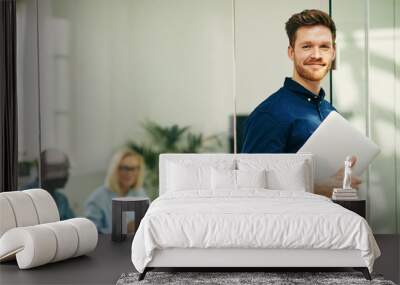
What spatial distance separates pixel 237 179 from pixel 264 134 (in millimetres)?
1031

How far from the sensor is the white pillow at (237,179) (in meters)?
6.55

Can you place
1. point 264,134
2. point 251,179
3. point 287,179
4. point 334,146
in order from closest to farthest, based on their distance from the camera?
point 251,179 → point 287,179 → point 334,146 → point 264,134

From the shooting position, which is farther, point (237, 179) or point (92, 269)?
point (237, 179)

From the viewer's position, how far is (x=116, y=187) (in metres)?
7.56

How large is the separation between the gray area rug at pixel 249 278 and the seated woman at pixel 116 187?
7.64 ft

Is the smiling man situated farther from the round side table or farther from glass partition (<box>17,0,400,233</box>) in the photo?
the round side table

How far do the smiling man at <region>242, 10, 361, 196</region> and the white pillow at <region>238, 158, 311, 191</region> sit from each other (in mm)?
488

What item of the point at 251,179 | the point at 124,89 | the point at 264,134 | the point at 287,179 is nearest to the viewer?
the point at 251,179

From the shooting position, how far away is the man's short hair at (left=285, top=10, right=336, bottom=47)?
750 cm

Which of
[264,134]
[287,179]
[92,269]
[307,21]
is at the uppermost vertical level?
[307,21]

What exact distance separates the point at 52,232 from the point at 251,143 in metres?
2.68

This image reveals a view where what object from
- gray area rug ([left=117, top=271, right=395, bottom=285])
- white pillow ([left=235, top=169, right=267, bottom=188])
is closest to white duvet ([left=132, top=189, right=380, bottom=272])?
gray area rug ([left=117, top=271, right=395, bottom=285])

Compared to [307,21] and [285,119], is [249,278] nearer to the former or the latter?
[285,119]

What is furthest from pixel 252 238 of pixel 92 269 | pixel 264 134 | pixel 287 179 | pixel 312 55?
pixel 312 55
